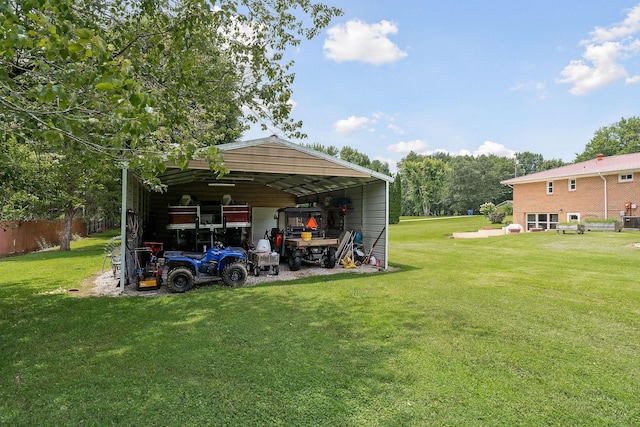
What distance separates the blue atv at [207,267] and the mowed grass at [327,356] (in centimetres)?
40

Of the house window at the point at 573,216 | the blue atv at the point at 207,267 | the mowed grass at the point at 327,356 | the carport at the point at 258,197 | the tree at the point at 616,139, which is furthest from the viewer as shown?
the tree at the point at 616,139

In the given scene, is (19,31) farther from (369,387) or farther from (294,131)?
(294,131)

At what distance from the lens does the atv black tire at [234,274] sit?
26.8 feet

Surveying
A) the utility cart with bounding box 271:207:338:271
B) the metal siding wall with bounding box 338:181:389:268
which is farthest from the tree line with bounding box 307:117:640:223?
the utility cart with bounding box 271:207:338:271

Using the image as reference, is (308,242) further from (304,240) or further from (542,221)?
(542,221)

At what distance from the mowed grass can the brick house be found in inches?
646

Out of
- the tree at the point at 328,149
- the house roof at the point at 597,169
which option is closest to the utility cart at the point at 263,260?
the house roof at the point at 597,169

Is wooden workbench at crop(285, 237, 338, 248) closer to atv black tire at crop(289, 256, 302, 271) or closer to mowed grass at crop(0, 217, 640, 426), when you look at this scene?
atv black tire at crop(289, 256, 302, 271)

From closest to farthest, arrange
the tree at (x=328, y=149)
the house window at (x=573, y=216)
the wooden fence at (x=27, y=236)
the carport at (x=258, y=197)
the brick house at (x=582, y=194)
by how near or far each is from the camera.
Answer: the carport at (x=258, y=197) < the wooden fence at (x=27, y=236) < the brick house at (x=582, y=194) < the house window at (x=573, y=216) < the tree at (x=328, y=149)

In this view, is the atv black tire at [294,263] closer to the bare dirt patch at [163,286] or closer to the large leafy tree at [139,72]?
the bare dirt patch at [163,286]

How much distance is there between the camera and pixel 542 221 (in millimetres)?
25219

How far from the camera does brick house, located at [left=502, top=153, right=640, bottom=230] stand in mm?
20328

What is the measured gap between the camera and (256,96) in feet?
22.5

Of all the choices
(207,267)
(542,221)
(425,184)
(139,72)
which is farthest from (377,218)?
(425,184)
